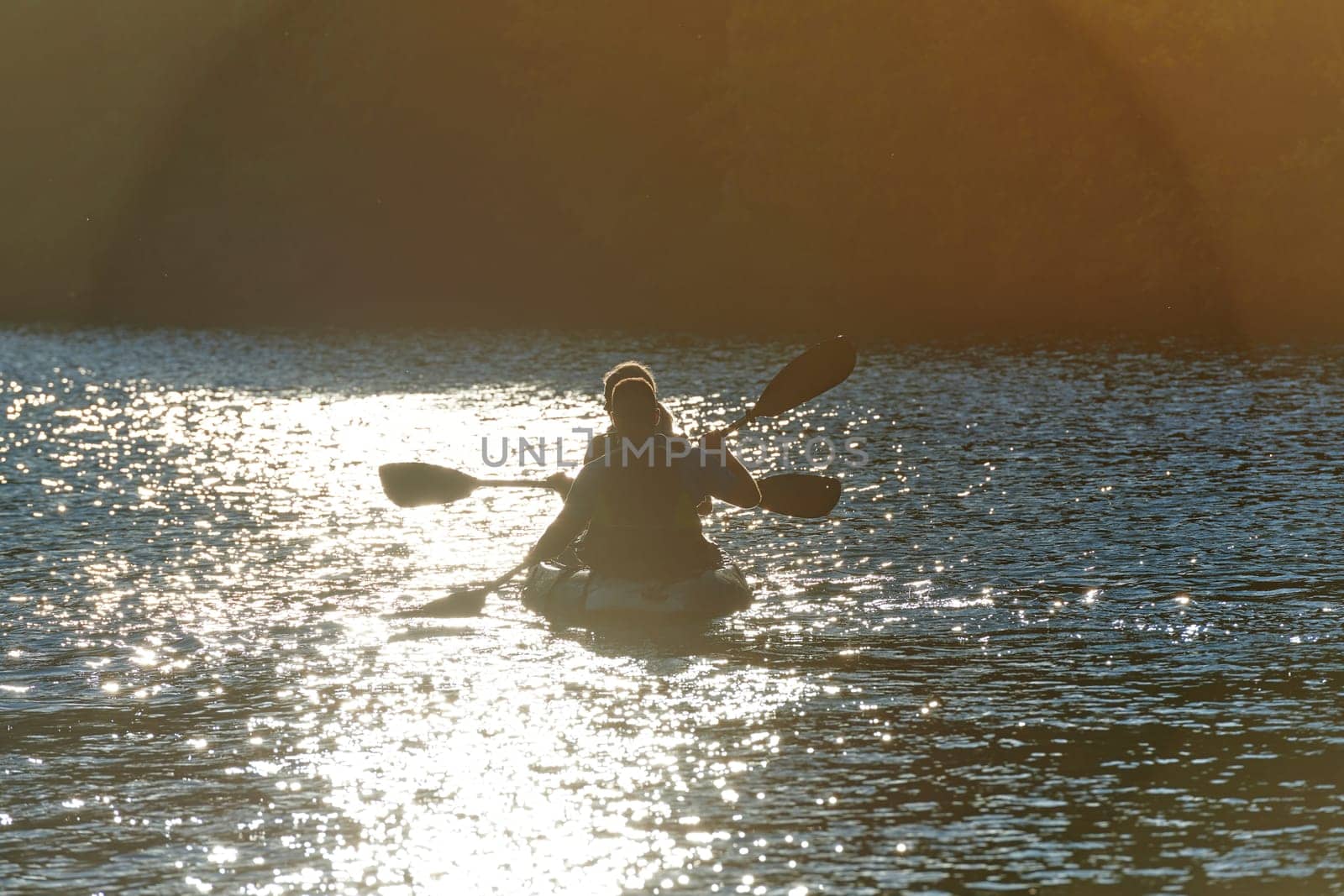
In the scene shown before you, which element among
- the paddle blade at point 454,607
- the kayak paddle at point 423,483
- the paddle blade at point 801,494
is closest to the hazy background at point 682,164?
the paddle blade at point 801,494

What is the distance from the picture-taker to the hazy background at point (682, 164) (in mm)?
55312

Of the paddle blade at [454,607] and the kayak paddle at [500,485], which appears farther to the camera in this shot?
the kayak paddle at [500,485]

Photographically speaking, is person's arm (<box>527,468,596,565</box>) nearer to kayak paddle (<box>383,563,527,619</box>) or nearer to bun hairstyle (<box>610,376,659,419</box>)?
kayak paddle (<box>383,563,527,619</box>)

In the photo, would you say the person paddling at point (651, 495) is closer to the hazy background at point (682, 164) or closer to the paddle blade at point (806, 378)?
the paddle blade at point (806, 378)

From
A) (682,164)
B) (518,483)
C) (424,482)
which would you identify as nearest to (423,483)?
(424,482)

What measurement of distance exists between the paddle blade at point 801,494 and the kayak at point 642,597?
40.1 inches

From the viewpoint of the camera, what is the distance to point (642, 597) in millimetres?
14562

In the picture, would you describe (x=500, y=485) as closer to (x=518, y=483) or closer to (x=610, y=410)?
(x=518, y=483)

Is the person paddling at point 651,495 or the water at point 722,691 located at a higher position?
the person paddling at point 651,495

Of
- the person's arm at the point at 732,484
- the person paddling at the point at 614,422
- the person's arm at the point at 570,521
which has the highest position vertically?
the person paddling at the point at 614,422

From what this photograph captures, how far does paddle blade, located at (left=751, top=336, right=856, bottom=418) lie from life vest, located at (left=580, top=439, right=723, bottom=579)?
2.23 metres

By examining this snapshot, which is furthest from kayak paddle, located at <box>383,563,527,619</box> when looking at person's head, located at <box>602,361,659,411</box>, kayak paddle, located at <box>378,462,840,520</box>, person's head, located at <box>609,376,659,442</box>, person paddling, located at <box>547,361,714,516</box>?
person's head, located at <box>609,376,659,442</box>

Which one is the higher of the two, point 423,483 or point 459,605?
point 423,483

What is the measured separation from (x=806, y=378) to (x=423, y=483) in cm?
324
